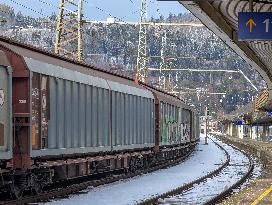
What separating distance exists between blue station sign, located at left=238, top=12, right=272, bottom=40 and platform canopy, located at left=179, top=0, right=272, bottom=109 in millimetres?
281

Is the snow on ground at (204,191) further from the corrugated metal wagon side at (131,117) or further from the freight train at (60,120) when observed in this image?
the corrugated metal wagon side at (131,117)

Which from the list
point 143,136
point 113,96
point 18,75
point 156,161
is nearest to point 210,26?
point 18,75

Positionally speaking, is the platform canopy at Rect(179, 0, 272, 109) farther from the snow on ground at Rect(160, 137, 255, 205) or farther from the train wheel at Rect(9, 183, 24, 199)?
the train wheel at Rect(9, 183, 24, 199)

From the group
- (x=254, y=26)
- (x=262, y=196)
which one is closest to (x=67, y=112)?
(x=262, y=196)

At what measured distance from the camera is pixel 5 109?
13781 mm

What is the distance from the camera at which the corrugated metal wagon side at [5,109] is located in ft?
44.5

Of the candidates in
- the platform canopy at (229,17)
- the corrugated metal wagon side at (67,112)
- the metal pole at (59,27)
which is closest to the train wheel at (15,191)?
the corrugated metal wagon side at (67,112)

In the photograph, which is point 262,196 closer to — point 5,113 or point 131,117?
point 5,113

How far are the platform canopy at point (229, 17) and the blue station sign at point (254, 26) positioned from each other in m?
0.28

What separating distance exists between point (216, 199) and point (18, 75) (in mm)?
6112

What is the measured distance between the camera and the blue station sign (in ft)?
45.3

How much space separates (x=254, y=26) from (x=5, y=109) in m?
5.62

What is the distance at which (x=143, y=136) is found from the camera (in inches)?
1086

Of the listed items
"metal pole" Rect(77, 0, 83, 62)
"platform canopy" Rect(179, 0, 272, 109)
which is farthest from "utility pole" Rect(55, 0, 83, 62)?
"platform canopy" Rect(179, 0, 272, 109)
